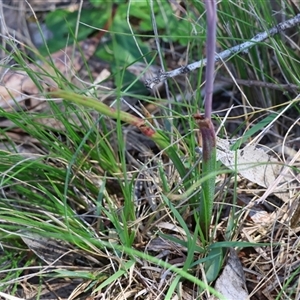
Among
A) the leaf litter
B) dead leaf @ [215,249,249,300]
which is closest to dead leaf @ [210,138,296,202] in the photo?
the leaf litter

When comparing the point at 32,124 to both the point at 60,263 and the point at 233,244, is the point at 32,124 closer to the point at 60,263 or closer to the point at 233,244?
the point at 60,263

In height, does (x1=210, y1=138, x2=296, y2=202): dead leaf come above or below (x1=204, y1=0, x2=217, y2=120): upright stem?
below

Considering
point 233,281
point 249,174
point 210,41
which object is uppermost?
point 210,41

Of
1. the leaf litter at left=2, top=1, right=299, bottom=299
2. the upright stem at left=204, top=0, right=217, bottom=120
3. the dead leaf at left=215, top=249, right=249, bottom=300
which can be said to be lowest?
the dead leaf at left=215, top=249, right=249, bottom=300

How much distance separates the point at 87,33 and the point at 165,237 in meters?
0.93

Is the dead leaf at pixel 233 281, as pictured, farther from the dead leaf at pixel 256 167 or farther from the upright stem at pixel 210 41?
the upright stem at pixel 210 41

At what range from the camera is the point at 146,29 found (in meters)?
1.72

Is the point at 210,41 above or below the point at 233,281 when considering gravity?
above

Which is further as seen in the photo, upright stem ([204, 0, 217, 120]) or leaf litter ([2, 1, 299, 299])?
leaf litter ([2, 1, 299, 299])

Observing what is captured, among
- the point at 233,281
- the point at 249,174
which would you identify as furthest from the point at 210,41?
the point at 233,281

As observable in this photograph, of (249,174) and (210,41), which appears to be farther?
(249,174)

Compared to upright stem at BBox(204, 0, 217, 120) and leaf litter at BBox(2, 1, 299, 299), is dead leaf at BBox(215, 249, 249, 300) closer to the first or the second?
leaf litter at BBox(2, 1, 299, 299)

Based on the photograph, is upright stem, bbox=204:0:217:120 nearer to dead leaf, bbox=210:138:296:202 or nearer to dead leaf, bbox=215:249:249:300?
dead leaf, bbox=210:138:296:202

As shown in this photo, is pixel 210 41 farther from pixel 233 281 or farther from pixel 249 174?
pixel 233 281
